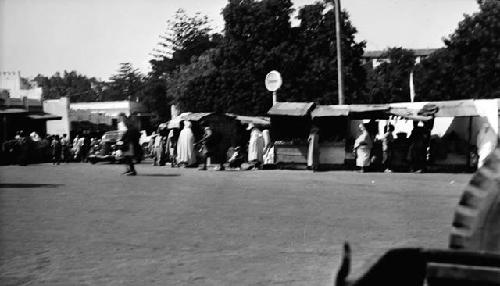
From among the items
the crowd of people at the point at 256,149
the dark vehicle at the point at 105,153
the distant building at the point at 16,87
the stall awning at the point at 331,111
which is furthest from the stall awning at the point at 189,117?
the distant building at the point at 16,87

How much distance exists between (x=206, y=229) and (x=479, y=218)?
527 centimetres

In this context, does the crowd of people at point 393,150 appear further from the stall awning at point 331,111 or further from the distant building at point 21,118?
the distant building at point 21,118

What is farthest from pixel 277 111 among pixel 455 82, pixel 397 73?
pixel 397 73

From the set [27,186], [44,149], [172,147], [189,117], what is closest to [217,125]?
[189,117]

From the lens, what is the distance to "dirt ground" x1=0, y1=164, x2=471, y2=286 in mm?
6168

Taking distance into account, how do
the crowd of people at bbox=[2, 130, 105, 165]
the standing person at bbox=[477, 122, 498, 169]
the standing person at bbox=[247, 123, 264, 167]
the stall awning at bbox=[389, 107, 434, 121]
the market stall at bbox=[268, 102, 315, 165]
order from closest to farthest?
the standing person at bbox=[477, 122, 498, 169], the stall awning at bbox=[389, 107, 434, 121], the market stall at bbox=[268, 102, 315, 165], the standing person at bbox=[247, 123, 264, 167], the crowd of people at bbox=[2, 130, 105, 165]

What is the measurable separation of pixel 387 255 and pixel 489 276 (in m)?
0.40

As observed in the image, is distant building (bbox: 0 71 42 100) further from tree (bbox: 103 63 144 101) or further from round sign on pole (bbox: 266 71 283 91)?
round sign on pole (bbox: 266 71 283 91)

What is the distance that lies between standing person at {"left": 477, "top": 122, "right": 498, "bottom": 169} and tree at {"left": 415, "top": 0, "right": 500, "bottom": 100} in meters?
30.8

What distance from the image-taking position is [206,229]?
8.69 metres

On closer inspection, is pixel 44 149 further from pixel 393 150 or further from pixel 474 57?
pixel 474 57

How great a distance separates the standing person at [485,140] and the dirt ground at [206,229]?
393 cm

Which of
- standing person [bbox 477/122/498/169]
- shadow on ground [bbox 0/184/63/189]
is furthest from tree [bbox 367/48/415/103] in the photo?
shadow on ground [bbox 0/184/63/189]

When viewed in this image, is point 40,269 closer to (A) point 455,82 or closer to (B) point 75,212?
(B) point 75,212
